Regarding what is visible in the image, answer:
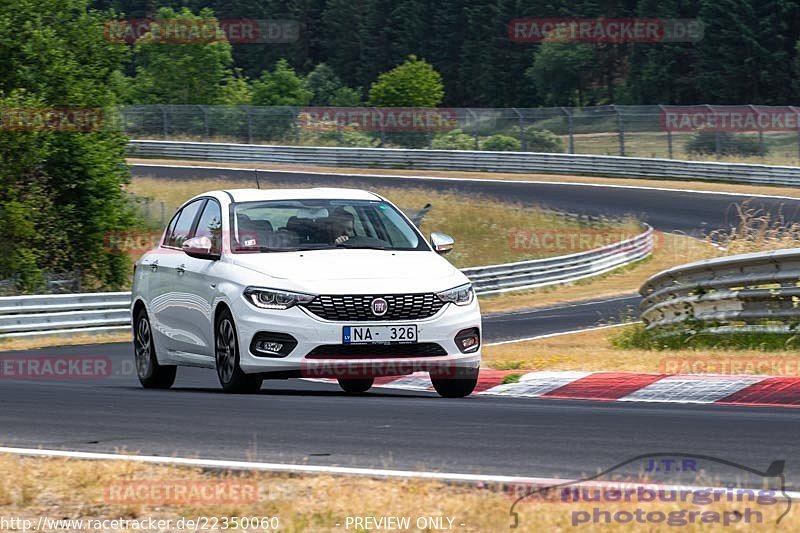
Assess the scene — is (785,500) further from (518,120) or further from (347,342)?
(518,120)

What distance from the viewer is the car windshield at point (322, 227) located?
10.9 meters

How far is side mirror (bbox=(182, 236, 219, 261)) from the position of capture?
10883 mm

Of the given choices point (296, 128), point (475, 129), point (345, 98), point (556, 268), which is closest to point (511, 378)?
point (556, 268)

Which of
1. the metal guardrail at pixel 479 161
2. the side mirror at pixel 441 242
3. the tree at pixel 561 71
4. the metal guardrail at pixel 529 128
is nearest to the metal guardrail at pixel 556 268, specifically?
the metal guardrail at pixel 529 128

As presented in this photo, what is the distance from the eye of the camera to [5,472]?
689cm

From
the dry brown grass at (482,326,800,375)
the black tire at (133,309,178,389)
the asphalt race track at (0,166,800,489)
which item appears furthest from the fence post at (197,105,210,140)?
the asphalt race track at (0,166,800,489)

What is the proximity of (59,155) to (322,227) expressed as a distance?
23296 millimetres

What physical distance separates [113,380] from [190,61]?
78.6 metres

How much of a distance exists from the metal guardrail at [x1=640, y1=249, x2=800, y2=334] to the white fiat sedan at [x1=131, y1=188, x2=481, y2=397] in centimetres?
380

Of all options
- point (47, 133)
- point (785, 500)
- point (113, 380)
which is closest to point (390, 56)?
point (47, 133)

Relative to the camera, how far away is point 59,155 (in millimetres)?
32938
